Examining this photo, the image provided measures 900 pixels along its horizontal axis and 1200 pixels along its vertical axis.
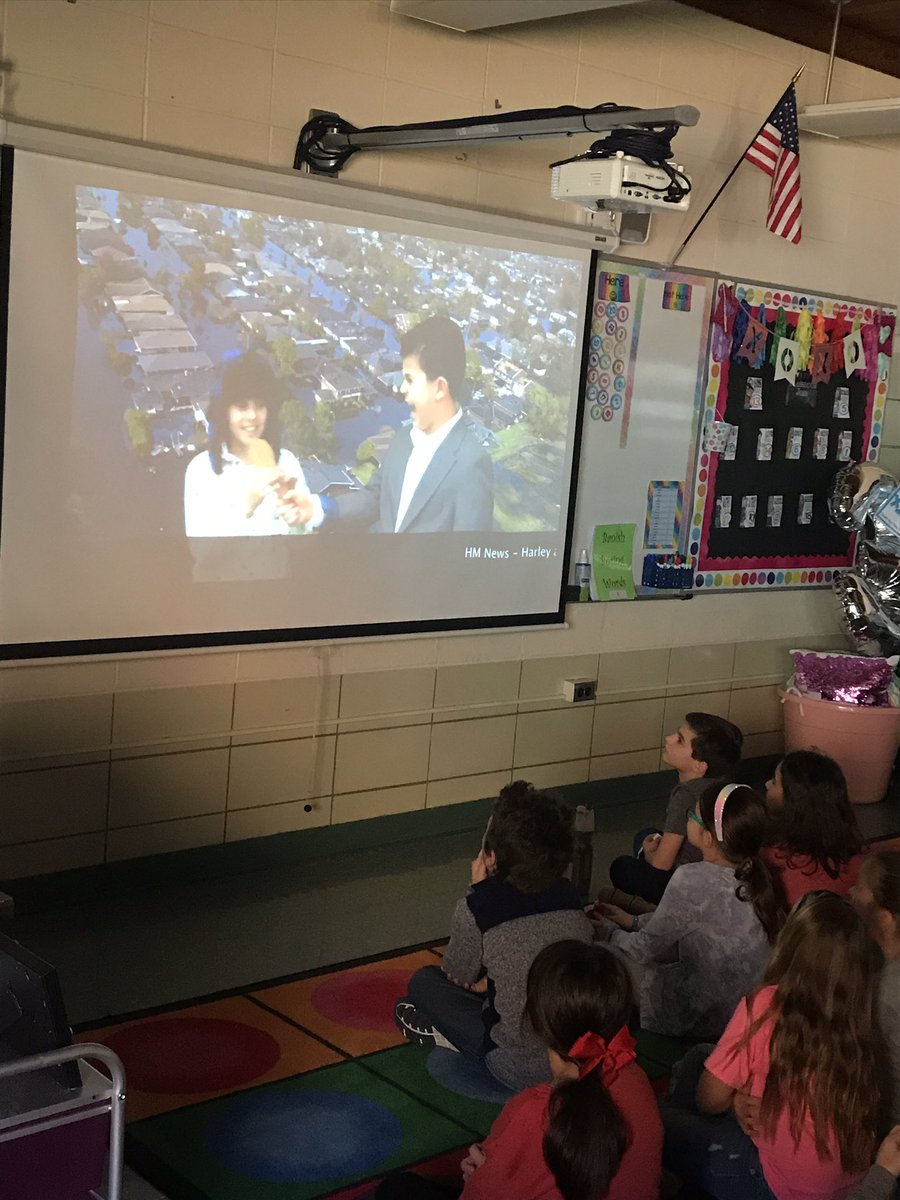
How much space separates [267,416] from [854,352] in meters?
3.18

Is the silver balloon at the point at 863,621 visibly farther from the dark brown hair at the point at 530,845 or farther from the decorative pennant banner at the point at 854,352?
the dark brown hair at the point at 530,845

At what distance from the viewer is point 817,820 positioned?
3.44 meters

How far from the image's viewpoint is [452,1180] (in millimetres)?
2648

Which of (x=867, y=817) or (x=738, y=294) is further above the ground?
(x=738, y=294)

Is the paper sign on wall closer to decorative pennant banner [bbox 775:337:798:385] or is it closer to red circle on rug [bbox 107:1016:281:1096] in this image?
decorative pennant banner [bbox 775:337:798:385]

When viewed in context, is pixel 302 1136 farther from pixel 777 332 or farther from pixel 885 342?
pixel 885 342

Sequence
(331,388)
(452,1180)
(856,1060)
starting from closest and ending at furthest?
(856,1060) < (452,1180) < (331,388)

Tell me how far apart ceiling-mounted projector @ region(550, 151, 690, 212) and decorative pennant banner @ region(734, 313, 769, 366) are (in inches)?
61.2

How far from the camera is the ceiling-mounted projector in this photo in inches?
157

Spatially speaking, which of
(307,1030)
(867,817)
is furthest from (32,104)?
(867,817)

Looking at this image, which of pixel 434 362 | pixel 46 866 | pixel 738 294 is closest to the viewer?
pixel 46 866

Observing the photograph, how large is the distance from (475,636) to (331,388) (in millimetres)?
1142

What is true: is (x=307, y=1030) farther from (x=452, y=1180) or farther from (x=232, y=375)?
(x=232, y=375)

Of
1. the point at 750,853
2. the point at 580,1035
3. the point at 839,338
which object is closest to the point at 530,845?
the point at 750,853
